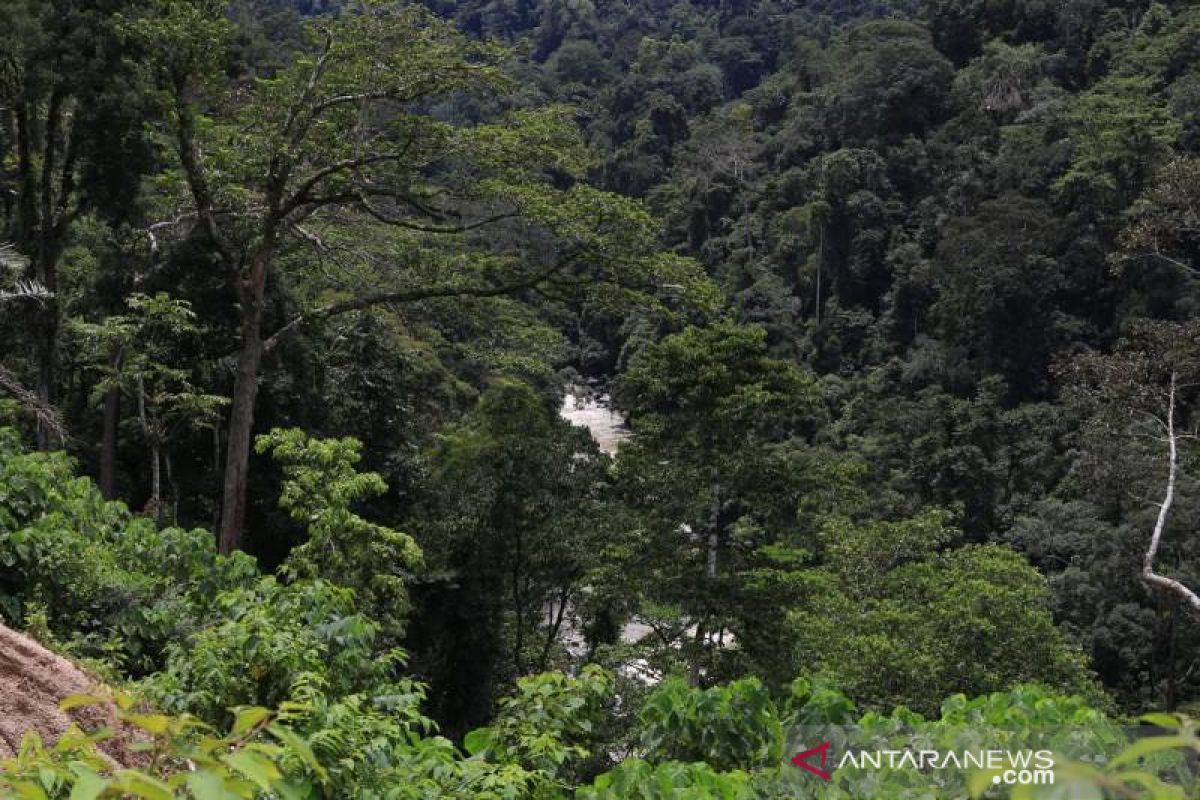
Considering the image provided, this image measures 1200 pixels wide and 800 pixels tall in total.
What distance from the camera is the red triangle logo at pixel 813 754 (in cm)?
301

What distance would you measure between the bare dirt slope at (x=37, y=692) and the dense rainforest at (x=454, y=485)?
0.20 metres

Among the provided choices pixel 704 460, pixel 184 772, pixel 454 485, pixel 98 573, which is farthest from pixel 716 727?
pixel 454 485

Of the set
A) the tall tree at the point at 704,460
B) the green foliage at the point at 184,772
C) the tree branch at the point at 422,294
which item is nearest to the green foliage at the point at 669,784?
the green foliage at the point at 184,772

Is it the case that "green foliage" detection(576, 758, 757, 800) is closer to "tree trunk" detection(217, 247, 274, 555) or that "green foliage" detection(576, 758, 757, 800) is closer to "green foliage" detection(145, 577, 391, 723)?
"green foliage" detection(145, 577, 391, 723)

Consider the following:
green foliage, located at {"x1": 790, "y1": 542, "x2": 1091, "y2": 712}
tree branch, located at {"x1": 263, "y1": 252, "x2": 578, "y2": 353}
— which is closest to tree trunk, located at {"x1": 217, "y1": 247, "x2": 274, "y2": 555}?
tree branch, located at {"x1": 263, "y1": 252, "x2": 578, "y2": 353}

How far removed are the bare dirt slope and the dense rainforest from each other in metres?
0.20

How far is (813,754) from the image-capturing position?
3174 millimetres

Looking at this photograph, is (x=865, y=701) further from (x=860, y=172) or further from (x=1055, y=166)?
(x=860, y=172)

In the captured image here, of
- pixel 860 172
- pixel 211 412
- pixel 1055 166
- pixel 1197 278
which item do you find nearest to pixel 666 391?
pixel 211 412

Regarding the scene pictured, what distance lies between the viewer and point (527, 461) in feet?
43.5

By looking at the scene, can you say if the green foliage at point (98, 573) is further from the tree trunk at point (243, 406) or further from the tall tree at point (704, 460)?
the tall tree at point (704, 460)

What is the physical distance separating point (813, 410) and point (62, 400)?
1022cm

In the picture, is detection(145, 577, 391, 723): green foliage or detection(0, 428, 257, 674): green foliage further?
detection(0, 428, 257, 674): green foliage

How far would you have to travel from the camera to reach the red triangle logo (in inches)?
118
